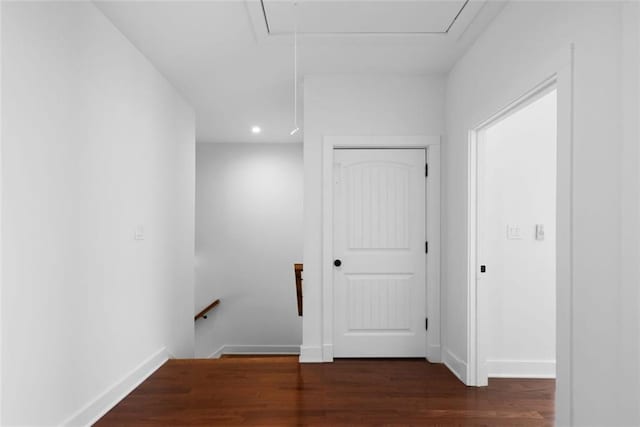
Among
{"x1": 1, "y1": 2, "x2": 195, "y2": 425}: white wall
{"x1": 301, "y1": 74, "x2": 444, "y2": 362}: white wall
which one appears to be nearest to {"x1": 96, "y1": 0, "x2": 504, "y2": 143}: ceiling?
{"x1": 301, "y1": 74, "x2": 444, "y2": 362}: white wall

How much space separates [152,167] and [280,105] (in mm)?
1710

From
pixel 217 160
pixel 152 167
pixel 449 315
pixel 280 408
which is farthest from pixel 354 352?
pixel 217 160

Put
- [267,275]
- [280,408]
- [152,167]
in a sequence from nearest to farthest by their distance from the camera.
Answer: [280,408], [152,167], [267,275]

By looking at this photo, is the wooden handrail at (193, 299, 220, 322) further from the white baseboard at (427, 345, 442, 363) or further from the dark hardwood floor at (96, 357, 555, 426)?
the white baseboard at (427, 345, 442, 363)

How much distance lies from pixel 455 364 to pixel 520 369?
1.64 feet

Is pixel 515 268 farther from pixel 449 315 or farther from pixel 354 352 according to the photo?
pixel 354 352

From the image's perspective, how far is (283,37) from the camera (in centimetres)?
296

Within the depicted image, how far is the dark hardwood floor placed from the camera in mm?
2529

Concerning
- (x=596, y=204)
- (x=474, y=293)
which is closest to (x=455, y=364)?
(x=474, y=293)

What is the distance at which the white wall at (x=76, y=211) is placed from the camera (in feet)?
6.11

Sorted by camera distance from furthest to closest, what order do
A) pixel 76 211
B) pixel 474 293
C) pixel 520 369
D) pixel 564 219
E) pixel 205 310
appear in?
pixel 205 310 → pixel 520 369 → pixel 474 293 → pixel 76 211 → pixel 564 219

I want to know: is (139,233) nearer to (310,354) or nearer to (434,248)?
(310,354)

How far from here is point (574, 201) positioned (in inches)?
73.8

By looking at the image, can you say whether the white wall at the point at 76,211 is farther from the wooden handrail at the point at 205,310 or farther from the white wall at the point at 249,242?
the white wall at the point at 249,242
